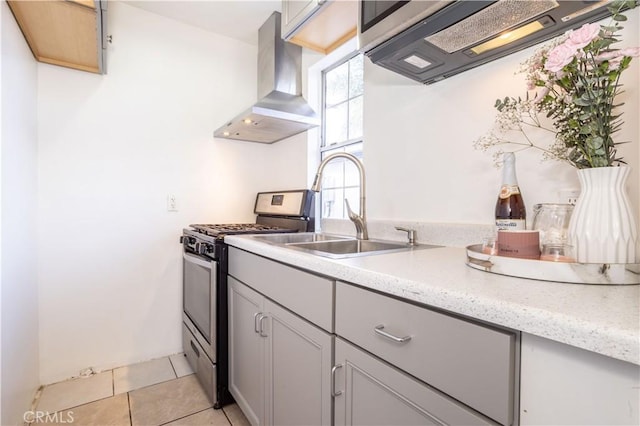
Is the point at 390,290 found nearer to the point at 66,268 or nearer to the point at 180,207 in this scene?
the point at 180,207

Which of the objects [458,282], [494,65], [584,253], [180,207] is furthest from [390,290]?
[180,207]

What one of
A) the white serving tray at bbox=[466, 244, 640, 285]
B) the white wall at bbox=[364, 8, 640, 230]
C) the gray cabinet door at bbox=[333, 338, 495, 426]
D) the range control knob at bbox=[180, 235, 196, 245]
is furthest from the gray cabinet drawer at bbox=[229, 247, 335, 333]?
the white wall at bbox=[364, 8, 640, 230]

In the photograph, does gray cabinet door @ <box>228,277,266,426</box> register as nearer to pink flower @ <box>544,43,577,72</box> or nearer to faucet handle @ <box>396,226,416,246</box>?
faucet handle @ <box>396,226,416,246</box>

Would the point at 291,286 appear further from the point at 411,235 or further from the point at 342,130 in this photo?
the point at 342,130

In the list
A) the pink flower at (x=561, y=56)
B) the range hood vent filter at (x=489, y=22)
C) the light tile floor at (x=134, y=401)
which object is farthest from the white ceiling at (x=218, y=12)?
the light tile floor at (x=134, y=401)

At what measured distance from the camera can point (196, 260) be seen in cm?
186

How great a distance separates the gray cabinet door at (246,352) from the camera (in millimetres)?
1320

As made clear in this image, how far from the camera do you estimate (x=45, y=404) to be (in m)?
1.66

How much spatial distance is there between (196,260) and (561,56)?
1836mm

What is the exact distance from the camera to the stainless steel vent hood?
2.01m

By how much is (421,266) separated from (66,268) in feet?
6.94

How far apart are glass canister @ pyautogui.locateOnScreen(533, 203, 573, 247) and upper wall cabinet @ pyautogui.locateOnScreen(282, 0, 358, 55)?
1193 millimetres

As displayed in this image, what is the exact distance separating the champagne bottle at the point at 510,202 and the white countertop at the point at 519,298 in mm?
255
